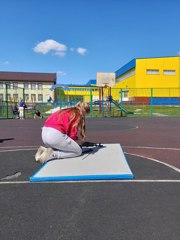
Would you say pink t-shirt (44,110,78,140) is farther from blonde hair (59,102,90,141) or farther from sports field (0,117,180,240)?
sports field (0,117,180,240)

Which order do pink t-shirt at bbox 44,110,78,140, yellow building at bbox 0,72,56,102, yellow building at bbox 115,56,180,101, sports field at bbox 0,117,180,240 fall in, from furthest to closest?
1. yellow building at bbox 0,72,56,102
2. yellow building at bbox 115,56,180,101
3. pink t-shirt at bbox 44,110,78,140
4. sports field at bbox 0,117,180,240

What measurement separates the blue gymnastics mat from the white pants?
0.51 ft

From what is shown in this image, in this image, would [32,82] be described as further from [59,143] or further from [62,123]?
[59,143]

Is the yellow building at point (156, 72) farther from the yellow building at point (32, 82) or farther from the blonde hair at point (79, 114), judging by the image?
the blonde hair at point (79, 114)

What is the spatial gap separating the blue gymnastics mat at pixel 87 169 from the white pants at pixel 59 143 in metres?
0.15

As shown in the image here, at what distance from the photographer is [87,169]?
483cm

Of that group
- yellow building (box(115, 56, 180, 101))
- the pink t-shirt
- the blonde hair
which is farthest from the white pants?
yellow building (box(115, 56, 180, 101))

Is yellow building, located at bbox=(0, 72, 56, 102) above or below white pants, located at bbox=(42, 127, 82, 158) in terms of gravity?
above

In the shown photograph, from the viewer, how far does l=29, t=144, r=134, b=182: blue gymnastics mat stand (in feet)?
14.4

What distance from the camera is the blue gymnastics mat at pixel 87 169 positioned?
173 inches

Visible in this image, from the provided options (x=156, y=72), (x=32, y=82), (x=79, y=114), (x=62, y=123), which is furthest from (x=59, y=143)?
(x=32, y=82)

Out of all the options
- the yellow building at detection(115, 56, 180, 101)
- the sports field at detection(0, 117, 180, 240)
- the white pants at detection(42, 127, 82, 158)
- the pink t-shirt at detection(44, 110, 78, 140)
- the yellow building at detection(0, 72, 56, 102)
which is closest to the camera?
the sports field at detection(0, 117, 180, 240)
